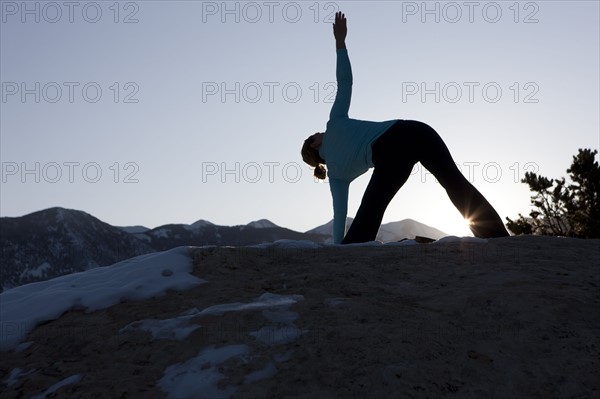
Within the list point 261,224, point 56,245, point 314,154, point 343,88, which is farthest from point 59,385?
point 261,224

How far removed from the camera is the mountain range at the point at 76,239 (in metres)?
133

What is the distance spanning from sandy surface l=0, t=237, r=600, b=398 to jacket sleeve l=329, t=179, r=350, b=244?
1.37m

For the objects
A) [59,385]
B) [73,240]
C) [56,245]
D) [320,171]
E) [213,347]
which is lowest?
[56,245]

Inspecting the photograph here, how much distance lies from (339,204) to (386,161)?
0.90 m

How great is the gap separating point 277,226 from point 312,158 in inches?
6609

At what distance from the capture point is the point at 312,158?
6879mm

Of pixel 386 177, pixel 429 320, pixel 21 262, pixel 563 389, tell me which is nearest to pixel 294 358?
pixel 429 320

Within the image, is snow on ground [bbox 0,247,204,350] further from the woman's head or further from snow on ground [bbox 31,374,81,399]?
the woman's head

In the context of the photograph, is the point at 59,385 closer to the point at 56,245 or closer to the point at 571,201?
the point at 571,201

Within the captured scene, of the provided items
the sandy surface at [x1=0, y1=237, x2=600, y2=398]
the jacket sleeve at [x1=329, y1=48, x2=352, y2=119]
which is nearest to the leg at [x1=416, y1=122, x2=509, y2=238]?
the sandy surface at [x1=0, y1=237, x2=600, y2=398]

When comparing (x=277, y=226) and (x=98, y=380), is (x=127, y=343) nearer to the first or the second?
(x=98, y=380)

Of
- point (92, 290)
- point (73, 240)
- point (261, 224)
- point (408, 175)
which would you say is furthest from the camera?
point (261, 224)

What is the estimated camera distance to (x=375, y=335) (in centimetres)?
353

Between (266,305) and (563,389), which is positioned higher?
(266,305)
